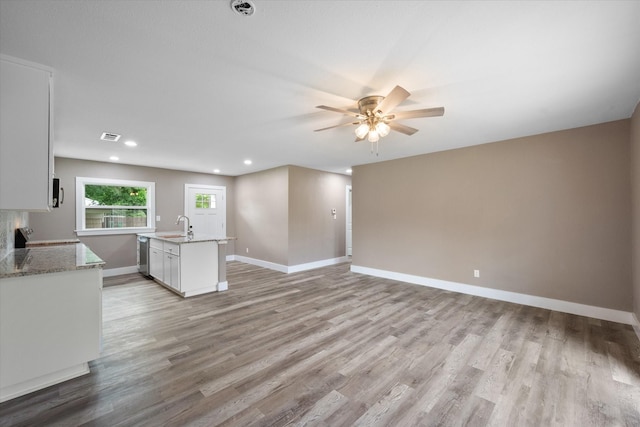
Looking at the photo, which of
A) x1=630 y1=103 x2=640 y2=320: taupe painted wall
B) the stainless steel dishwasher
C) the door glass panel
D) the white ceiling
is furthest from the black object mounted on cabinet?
x1=630 y1=103 x2=640 y2=320: taupe painted wall

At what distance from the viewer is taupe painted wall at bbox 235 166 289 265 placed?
611cm

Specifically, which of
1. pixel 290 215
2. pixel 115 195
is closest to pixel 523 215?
pixel 290 215

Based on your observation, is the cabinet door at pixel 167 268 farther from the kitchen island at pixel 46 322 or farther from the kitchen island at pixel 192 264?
the kitchen island at pixel 46 322

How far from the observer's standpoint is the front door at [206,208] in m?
6.84

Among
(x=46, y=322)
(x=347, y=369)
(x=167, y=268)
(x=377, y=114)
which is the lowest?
(x=347, y=369)

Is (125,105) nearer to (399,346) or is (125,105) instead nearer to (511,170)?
(399,346)

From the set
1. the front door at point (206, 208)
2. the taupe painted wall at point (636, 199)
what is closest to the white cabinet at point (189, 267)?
the front door at point (206, 208)

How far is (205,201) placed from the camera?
23.5 feet

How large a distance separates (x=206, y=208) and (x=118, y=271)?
2.37 meters

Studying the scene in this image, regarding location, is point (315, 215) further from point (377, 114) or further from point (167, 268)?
point (377, 114)

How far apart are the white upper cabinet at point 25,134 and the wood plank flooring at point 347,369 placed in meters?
1.48

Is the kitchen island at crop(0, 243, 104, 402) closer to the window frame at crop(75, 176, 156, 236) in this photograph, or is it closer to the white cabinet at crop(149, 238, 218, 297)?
the white cabinet at crop(149, 238, 218, 297)

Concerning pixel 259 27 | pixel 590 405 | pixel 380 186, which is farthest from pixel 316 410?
pixel 380 186

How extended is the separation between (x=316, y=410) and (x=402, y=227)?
3941 millimetres
